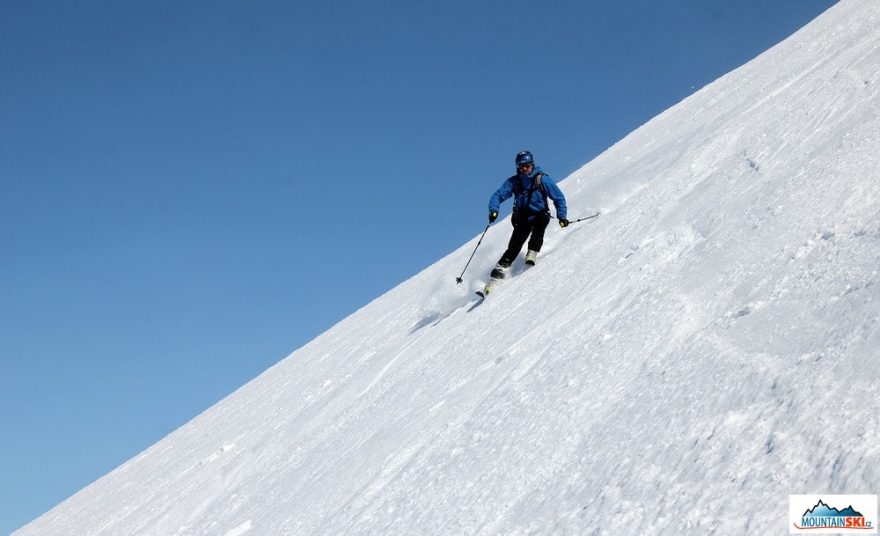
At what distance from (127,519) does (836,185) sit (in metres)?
8.37

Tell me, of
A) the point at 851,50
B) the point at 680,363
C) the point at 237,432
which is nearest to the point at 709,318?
the point at 680,363

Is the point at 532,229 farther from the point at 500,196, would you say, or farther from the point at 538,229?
the point at 500,196

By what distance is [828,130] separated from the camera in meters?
6.07

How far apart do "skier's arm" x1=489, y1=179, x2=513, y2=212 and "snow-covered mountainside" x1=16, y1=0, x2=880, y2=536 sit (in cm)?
72

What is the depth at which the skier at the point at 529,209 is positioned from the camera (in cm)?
888

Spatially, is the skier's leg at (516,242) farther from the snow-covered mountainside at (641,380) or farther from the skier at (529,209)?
the snow-covered mountainside at (641,380)

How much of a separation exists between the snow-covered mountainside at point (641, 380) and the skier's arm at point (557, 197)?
1.12ft

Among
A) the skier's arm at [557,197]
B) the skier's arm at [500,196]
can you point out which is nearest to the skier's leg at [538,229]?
the skier's arm at [557,197]

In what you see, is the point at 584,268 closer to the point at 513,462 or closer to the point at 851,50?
the point at 513,462

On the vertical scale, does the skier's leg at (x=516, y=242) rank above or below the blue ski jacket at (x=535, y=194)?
below

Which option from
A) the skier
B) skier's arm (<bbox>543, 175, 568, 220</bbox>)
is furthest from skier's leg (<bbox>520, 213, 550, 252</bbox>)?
skier's arm (<bbox>543, 175, 568, 220</bbox>)
